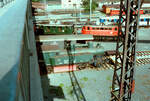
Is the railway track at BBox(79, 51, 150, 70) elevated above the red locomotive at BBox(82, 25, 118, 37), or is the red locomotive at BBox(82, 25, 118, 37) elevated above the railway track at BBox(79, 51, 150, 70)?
the red locomotive at BBox(82, 25, 118, 37)

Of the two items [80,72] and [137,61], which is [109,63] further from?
[80,72]

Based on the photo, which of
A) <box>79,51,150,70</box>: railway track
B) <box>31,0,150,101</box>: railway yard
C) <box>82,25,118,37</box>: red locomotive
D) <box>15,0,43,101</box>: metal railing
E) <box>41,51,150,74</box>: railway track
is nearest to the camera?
<box>15,0,43,101</box>: metal railing

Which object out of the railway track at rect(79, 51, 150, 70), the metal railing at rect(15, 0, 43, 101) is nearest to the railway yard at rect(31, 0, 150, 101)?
the railway track at rect(79, 51, 150, 70)

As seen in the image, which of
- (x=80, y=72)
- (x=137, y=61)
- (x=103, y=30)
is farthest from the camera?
(x=103, y=30)

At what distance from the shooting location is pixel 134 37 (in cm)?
486

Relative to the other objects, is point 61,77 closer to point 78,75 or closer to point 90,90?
point 78,75

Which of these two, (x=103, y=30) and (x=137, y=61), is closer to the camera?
(x=137, y=61)

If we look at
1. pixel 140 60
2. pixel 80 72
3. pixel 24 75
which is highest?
pixel 24 75

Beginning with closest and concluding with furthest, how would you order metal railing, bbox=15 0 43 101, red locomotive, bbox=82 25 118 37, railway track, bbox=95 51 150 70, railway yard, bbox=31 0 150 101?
metal railing, bbox=15 0 43 101 → railway yard, bbox=31 0 150 101 → railway track, bbox=95 51 150 70 → red locomotive, bbox=82 25 118 37

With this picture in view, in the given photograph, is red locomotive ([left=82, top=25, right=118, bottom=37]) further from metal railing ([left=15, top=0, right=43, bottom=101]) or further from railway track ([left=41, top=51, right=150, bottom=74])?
metal railing ([left=15, top=0, right=43, bottom=101])

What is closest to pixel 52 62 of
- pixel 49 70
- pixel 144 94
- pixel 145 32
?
pixel 49 70

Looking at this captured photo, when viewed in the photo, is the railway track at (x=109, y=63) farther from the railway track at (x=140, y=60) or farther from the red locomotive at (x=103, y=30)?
the red locomotive at (x=103, y=30)

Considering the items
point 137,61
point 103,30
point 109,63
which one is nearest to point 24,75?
point 109,63

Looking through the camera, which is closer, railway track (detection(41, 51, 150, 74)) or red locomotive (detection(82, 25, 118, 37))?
railway track (detection(41, 51, 150, 74))
